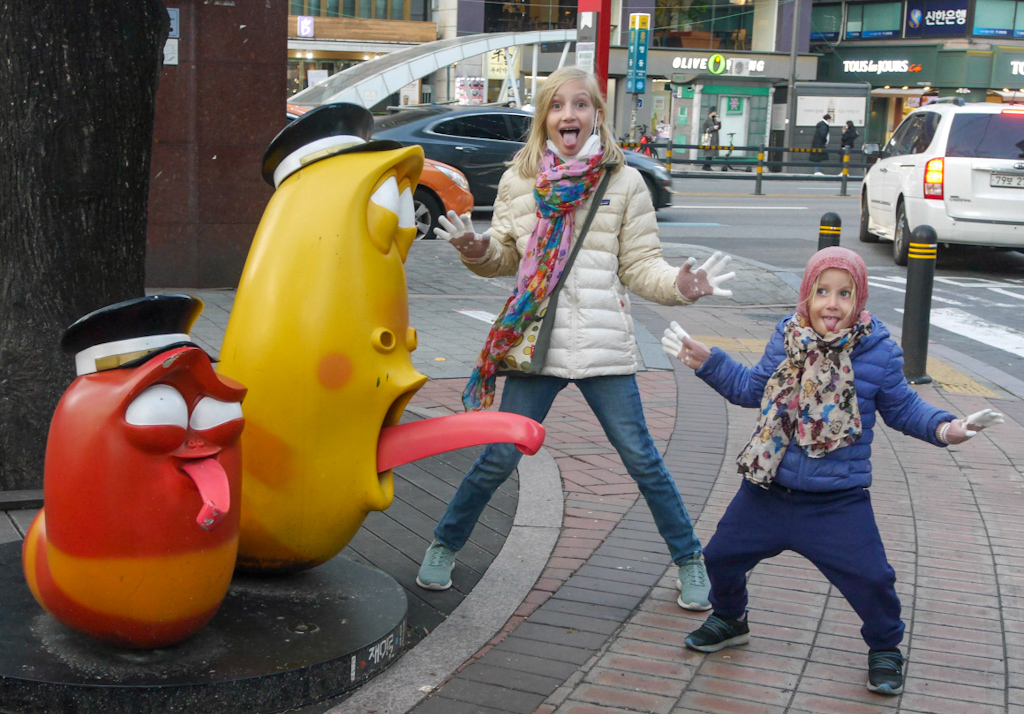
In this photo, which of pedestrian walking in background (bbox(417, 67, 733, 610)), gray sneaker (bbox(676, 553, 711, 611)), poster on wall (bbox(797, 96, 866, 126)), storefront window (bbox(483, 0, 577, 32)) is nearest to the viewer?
pedestrian walking in background (bbox(417, 67, 733, 610))

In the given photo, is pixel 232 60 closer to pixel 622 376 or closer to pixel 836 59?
pixel 622 376

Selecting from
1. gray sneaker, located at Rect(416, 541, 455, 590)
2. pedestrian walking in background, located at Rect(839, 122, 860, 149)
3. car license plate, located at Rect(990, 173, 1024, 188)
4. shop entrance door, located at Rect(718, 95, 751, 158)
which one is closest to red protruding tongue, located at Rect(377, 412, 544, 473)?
gray sneaker, located at Rect(416, 541, 455, 590)

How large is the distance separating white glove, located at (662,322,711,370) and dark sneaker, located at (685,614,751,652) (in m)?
0.85

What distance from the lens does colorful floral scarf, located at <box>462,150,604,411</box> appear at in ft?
12.6

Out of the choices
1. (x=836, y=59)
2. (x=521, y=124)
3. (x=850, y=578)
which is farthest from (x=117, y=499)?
(x=836, y=59)

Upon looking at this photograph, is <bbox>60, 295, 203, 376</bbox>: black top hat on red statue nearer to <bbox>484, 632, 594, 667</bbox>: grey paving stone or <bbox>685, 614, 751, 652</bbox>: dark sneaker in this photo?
<bbox>484, 632, 594, 667</bbox>: grey paving stone

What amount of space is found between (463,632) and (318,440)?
2.86ft

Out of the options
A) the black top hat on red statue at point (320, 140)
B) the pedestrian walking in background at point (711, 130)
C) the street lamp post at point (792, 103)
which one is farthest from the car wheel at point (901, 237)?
the street lamp post at point (792, 103)

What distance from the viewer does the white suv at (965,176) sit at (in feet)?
40.6

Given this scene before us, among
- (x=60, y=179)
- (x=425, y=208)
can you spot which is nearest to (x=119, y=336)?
(x=60, y=179)

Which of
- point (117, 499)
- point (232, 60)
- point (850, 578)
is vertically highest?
point (232, 60)

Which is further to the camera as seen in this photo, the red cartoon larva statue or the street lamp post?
the street lamp post

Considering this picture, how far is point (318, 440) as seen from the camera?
3361 millimetres

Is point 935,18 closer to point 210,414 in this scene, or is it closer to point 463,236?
point 463,236
